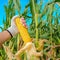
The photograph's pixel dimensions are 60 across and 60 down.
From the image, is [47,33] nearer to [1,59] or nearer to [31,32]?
[31,32]

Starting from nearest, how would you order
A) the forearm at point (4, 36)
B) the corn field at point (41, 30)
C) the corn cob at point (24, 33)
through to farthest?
the corn cob at point (24, 33), the corn field at point (41, 30), the forearm at point (4, 36)

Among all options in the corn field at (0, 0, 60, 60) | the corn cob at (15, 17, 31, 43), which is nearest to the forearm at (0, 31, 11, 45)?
the corn field at (0, 0, 60, 60)

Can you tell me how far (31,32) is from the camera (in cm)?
163

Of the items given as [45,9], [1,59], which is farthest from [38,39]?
[1,59]

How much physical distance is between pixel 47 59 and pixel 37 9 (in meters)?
0.30

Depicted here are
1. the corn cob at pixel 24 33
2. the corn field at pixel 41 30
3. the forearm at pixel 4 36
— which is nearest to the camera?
the corn cob at pixel 24 33

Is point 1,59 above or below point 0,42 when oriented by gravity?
below

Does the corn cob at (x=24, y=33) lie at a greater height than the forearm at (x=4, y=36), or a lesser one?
greater

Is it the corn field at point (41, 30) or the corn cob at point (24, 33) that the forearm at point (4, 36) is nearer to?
the corn field at point (41, 30)

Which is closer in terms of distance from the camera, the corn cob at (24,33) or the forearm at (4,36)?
the corn cob at (24,33)

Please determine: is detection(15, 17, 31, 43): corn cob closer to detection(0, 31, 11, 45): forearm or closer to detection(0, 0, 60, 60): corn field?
detection(0, 0, 60, 60): corn field

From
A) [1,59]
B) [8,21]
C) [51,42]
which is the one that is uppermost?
[8,21]

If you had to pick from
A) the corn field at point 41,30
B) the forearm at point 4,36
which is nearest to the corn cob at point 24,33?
the corn field at point 41,30

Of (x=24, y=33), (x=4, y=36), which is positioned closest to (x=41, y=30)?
(x=4, y=36)
